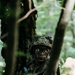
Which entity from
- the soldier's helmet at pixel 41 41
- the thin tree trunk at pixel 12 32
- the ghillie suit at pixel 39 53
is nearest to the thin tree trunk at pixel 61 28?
the thin tree trunk at pixel 12 32

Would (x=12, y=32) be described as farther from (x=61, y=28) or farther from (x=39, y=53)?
(x=39, y=53)

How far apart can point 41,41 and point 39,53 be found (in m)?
0.16

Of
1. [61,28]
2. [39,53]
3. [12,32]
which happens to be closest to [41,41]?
[39,53]

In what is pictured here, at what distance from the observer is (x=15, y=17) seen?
2.85 ft

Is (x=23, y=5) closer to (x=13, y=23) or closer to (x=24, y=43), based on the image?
(x=24, y=43)

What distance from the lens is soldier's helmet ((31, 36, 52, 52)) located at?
3580 mm

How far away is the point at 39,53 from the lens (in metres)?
3.56

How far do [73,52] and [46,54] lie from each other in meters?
2.42

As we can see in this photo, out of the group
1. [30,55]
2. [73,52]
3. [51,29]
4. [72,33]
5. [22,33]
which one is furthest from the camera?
[72,33]

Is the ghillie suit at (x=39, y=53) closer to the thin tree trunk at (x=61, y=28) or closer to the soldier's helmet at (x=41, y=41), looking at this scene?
the soldier's helmet at (x=41, y=41)

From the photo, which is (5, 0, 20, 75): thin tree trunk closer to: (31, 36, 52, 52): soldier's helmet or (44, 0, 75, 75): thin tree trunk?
(44, 0, 75, 75): thin tree trunk

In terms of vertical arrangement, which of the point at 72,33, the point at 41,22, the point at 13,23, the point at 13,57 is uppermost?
the point at 13,23

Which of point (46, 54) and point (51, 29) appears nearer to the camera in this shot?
point (46, 54)

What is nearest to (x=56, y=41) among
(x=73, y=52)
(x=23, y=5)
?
(x=23, y=5)
